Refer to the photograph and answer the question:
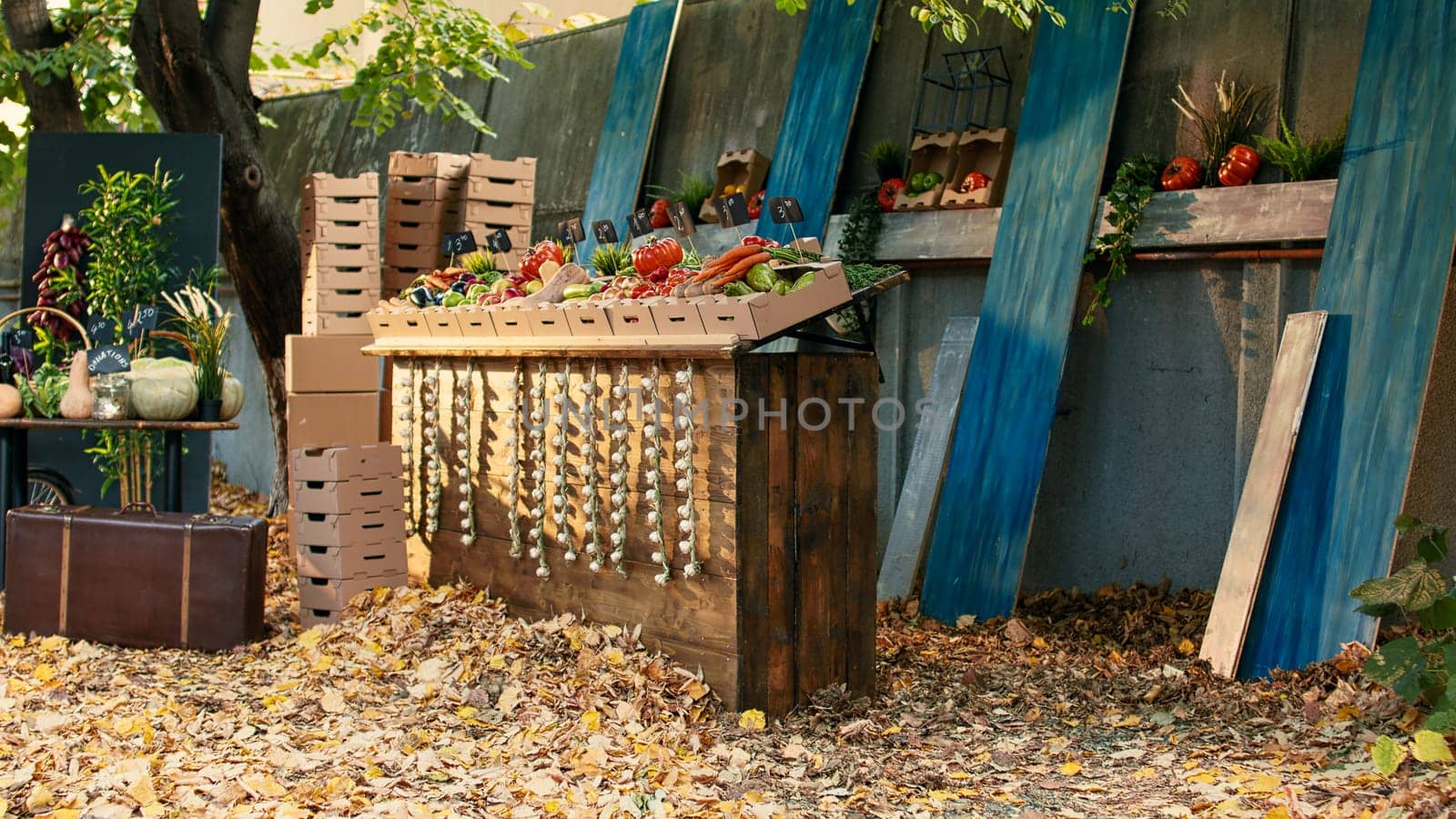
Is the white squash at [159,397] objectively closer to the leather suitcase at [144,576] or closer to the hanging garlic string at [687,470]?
the leather suitcase at [144,576]

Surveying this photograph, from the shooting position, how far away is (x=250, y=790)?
3596mm

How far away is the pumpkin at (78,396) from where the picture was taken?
5.96m

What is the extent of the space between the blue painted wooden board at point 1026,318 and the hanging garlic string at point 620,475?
172 centimetres

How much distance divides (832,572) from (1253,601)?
1505 mm

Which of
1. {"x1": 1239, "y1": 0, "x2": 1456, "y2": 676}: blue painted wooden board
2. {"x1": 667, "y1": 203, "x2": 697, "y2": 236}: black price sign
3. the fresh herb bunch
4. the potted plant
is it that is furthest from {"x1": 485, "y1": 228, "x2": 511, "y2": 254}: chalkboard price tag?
{"x1": 1239, "y1": 0, "x2": 1456, "y2": 676}: blue painted wooden board

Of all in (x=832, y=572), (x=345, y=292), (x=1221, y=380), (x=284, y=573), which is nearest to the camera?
(x=832, y=572)

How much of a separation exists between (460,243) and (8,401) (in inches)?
83.3

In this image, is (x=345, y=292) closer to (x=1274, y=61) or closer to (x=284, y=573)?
(x=284, y=573)

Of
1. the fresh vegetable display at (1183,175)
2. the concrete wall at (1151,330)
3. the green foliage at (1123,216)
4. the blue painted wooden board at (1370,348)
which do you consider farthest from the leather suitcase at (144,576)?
the fresh vegetable display at (1183,175)

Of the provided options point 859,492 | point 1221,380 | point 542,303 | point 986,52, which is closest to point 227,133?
point 542,303

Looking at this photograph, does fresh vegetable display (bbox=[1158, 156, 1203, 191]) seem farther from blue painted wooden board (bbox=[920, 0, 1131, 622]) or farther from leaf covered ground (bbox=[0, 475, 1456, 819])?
leaf covered ground (bbox=[0, 475, 1456, 819])

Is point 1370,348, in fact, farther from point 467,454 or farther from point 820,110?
point 467,454

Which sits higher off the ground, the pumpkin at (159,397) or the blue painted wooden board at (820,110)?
the blue painted wooden board at (820,110)

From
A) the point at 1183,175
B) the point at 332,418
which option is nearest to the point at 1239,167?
the point at 1183,175
